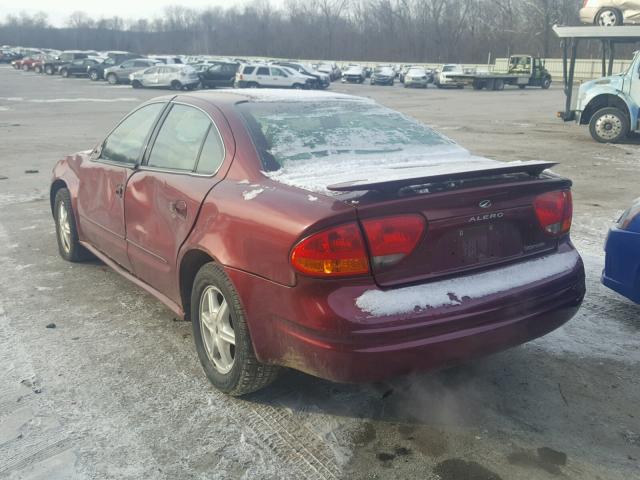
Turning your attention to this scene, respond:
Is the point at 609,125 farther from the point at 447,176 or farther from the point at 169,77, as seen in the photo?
the point at 169,77

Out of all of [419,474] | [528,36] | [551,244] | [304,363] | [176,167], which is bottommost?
[419,474]

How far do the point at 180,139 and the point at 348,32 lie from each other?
100835 mm

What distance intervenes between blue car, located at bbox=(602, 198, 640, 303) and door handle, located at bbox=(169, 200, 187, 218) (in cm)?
282

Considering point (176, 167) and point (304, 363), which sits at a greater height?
point (176, 167)

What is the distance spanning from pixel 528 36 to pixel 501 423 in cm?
7189

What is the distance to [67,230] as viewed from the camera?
18.2 feet

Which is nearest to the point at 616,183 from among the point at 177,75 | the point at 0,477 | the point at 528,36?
the point at 0,477

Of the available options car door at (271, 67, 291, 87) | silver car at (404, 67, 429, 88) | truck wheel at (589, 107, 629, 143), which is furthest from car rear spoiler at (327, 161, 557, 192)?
silver car at (404, 67, 429, 88)

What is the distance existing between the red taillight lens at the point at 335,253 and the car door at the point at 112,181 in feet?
6.57

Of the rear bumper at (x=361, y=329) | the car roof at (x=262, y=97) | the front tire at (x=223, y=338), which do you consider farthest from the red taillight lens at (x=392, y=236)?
the car roof at (x=262, y=97)

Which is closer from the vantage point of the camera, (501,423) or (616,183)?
(501,423)

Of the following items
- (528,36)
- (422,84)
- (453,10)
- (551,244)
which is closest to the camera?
(551,244)

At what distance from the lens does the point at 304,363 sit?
2.81 metres

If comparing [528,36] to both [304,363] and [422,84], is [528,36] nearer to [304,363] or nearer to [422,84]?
[422,84]
